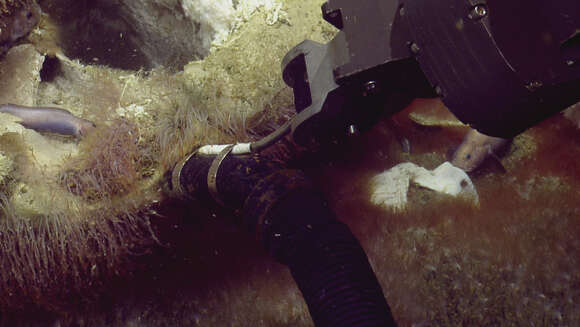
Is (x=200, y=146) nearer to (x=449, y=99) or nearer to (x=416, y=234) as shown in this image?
(x=416, y=234)

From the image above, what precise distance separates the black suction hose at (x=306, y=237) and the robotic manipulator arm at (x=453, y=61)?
0.37 m

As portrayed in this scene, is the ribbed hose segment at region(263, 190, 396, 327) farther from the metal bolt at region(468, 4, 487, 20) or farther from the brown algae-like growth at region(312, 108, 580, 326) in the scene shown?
the metal bolt at region(468, 4, 487, 20)

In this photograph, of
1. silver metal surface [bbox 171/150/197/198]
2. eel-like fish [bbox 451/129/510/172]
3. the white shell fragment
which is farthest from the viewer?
eel-like fish [bbox 451/129/510/172]

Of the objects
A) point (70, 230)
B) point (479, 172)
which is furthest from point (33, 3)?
point (479, 172)

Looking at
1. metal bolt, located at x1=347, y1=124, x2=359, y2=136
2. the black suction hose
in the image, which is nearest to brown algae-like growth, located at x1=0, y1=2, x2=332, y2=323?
the black suction hose

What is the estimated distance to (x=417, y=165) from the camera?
287 centimetres

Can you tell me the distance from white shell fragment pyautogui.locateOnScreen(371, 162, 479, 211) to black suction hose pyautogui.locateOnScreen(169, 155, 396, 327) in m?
0.89

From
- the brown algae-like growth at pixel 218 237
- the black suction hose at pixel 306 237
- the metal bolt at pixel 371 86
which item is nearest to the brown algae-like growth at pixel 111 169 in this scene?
the brown algae-like growth at pixel 218 237

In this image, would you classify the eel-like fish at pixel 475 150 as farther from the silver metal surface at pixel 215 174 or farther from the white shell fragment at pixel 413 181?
the silver metal surface at pixel 215 174

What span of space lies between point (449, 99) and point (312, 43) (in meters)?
0.65

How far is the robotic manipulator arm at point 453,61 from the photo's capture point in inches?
34.4

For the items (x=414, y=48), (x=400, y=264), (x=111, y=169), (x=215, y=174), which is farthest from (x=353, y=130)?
(x=111, y=169)

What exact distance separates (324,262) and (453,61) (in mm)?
846

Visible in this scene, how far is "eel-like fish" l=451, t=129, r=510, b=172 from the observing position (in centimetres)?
291
